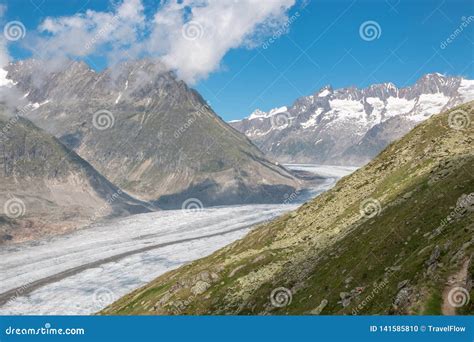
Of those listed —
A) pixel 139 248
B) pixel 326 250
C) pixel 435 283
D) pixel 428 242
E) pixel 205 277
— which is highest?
pixel 139 248

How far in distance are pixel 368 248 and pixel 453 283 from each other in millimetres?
14304

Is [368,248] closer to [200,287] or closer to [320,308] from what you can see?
[320,308]

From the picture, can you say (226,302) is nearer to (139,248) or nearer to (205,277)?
(205,277)

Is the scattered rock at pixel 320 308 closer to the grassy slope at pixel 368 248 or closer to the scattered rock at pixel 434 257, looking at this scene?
the grassy slope at pixel 368 248

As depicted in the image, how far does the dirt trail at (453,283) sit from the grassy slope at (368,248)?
0.81 feet

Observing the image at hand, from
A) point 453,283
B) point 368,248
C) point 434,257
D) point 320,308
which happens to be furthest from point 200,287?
point 453,283

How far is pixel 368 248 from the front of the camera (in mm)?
40281

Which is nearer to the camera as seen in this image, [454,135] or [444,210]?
[444,210]

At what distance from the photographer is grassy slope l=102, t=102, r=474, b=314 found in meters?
29.6

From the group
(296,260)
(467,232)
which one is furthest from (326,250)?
(467,232)

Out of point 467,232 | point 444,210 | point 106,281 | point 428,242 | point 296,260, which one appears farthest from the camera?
point 106,281

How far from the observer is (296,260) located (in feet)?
167

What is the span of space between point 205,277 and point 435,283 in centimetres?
3450

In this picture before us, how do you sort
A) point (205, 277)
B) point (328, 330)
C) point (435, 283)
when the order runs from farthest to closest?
point (205, 277) < point (435, 283) < point (328, 330)
